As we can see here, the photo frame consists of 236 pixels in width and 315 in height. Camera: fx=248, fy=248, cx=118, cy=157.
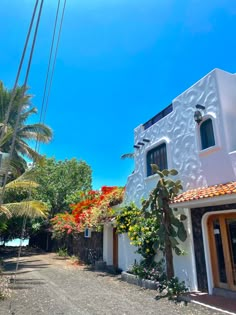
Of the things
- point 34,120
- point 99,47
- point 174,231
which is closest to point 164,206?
point 174,231

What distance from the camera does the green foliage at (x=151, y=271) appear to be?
10047 mm

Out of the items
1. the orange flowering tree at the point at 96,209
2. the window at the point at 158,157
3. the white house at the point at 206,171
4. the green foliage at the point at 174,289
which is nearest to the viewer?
the green foliage at the point at 174,289

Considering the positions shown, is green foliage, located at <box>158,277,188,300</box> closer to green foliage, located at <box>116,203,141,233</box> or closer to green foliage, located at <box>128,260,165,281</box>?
green foliage, located at <box>128,260,165,281</box>

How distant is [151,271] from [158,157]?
5.36 m

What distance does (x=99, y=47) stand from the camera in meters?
8.78

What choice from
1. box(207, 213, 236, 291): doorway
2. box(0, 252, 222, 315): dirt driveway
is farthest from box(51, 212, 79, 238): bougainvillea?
box(207, 213, 236, 291): doorway

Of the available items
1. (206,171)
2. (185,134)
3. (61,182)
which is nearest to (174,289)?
(206,171)

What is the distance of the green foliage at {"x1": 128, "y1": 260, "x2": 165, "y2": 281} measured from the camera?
10.0 m

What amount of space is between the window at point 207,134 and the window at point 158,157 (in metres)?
2.37

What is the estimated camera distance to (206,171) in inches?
380

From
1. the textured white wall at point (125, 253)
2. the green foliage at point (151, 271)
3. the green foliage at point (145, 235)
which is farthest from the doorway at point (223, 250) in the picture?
the textured white wall at point (125, 253)

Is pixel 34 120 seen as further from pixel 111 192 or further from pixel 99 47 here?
pixel 99 47

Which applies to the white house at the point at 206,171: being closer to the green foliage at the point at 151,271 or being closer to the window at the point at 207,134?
the window at the point at 207,134

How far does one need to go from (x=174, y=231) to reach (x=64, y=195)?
73.6ft
